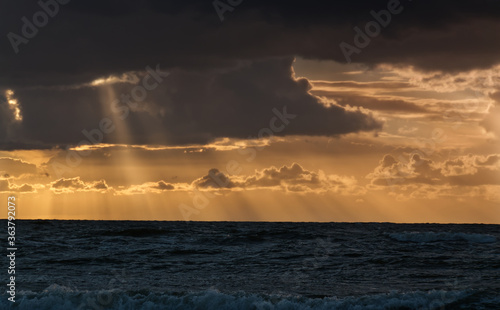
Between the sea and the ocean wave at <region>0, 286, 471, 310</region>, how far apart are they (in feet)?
0.14

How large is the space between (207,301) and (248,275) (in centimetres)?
881

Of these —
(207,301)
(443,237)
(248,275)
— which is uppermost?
(443,237)

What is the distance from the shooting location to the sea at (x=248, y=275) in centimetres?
2450

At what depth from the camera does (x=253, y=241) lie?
2120 inches

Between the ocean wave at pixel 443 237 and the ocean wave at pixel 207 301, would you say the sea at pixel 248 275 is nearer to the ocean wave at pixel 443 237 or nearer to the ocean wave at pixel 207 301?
the ocean wave at pixel 207 301

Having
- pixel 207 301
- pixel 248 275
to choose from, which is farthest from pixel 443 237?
pixel 207 301

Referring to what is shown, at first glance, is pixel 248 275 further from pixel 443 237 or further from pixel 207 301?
pixel 443 237

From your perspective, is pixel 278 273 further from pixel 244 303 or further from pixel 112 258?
pixel 112 258

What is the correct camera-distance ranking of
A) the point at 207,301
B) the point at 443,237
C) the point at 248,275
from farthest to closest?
the point at 443,237 → the point at 248,275 → the point at 207,301

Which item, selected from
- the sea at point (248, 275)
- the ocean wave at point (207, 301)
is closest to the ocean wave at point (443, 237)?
the sea at point (248, 275)

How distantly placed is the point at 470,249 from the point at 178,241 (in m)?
26.4

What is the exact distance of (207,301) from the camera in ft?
79.9

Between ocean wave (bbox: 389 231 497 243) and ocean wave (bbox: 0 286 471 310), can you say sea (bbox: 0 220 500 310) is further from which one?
ocean wave (bbox: 389 231 497 243)

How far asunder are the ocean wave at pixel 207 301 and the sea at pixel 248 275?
0.14 ft
